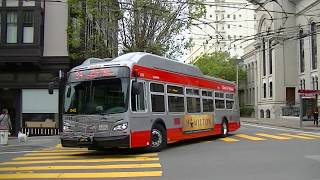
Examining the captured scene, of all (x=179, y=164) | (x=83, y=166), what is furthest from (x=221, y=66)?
(x=83, y=166)

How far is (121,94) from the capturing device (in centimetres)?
1625

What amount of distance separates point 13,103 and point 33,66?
2.72 m

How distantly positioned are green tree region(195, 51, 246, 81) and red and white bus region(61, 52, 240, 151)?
6403 cm

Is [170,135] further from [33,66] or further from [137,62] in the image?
[33,66]

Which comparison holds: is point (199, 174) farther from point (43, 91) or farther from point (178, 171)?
point (43, 91)

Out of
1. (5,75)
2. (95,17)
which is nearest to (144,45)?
(95,17)

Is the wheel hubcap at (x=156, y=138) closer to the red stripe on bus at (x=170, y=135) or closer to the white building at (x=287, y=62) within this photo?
the red stripe on bus at (x=170, y=135)

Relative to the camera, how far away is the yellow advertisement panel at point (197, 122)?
67.7 ft

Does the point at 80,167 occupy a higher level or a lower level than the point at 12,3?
lower

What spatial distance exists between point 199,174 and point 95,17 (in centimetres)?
2058

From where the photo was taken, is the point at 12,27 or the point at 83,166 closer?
the point at 83,166

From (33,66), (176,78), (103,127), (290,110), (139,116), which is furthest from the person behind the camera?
(290,110)

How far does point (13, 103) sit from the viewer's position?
31.2 meters

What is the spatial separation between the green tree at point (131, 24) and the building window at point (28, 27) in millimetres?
2247
